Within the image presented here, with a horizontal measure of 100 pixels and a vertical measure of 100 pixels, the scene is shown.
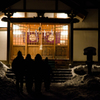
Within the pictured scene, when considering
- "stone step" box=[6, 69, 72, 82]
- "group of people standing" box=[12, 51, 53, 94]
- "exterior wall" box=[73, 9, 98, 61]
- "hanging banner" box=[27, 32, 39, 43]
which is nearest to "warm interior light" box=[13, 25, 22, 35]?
"hanging banner" box=[27, 32, 39, 43]

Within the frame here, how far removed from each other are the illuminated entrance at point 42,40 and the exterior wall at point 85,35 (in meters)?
1.80

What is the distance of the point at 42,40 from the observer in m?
13.5

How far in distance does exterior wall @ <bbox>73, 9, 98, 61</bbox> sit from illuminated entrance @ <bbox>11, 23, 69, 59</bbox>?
70.7 inches

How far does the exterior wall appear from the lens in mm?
10734

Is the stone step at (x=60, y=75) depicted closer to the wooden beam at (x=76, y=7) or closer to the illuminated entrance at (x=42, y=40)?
the illuminated entrance at (x=42, y=40)

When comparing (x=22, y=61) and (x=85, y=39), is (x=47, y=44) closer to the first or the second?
(x=85, y=39)

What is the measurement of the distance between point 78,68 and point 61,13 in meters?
4.91

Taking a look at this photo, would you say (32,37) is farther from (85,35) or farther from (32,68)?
(32,68)

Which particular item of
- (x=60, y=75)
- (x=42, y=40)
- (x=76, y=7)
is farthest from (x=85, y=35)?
(x=42, y=40)

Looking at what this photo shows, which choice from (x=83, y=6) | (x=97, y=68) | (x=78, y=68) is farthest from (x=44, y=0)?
(x=97, y=68)

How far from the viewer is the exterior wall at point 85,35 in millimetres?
10734

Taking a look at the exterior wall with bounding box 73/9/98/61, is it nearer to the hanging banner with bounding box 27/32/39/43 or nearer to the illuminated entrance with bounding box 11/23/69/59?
the illuminated entrance with bounding box 11/23/69/59

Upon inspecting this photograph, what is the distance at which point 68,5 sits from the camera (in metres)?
10.4

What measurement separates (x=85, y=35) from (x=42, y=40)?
4.46 meters
